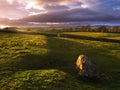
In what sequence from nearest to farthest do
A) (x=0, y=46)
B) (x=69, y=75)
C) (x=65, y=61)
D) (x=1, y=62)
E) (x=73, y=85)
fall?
(x=73, y=85) → (x=69, y=75) → (x=1, y=62) → (x=65, y=61) → (x=0, y=46)

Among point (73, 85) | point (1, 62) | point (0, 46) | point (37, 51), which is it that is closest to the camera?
point (73, 85)

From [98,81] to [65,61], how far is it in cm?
1302

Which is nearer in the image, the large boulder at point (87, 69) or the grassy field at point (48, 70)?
the grassy field at point (48, 70)

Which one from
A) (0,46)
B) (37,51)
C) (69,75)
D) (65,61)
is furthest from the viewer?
(0,46)

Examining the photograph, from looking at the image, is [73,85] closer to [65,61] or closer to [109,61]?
[65,61]

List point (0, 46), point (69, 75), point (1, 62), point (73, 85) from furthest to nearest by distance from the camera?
point (0, 46) < point (1, 62) < point (69, 75) < point (73, 85)

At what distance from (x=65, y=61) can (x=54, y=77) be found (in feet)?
47.5

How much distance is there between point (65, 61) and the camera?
184 feet

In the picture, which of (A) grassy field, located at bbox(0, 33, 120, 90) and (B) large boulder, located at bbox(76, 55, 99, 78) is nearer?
(A) grassy field, located at bbox(0, 33, 120, 90)

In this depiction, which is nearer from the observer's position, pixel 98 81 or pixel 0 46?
pixel 98 81

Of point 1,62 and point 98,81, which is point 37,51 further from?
point 98,81

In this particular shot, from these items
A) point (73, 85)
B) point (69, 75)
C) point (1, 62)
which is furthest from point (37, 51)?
point (73, 85)

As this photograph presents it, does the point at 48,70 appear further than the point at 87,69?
Yes

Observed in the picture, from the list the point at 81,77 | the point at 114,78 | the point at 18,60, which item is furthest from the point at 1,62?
the point at 114,78
